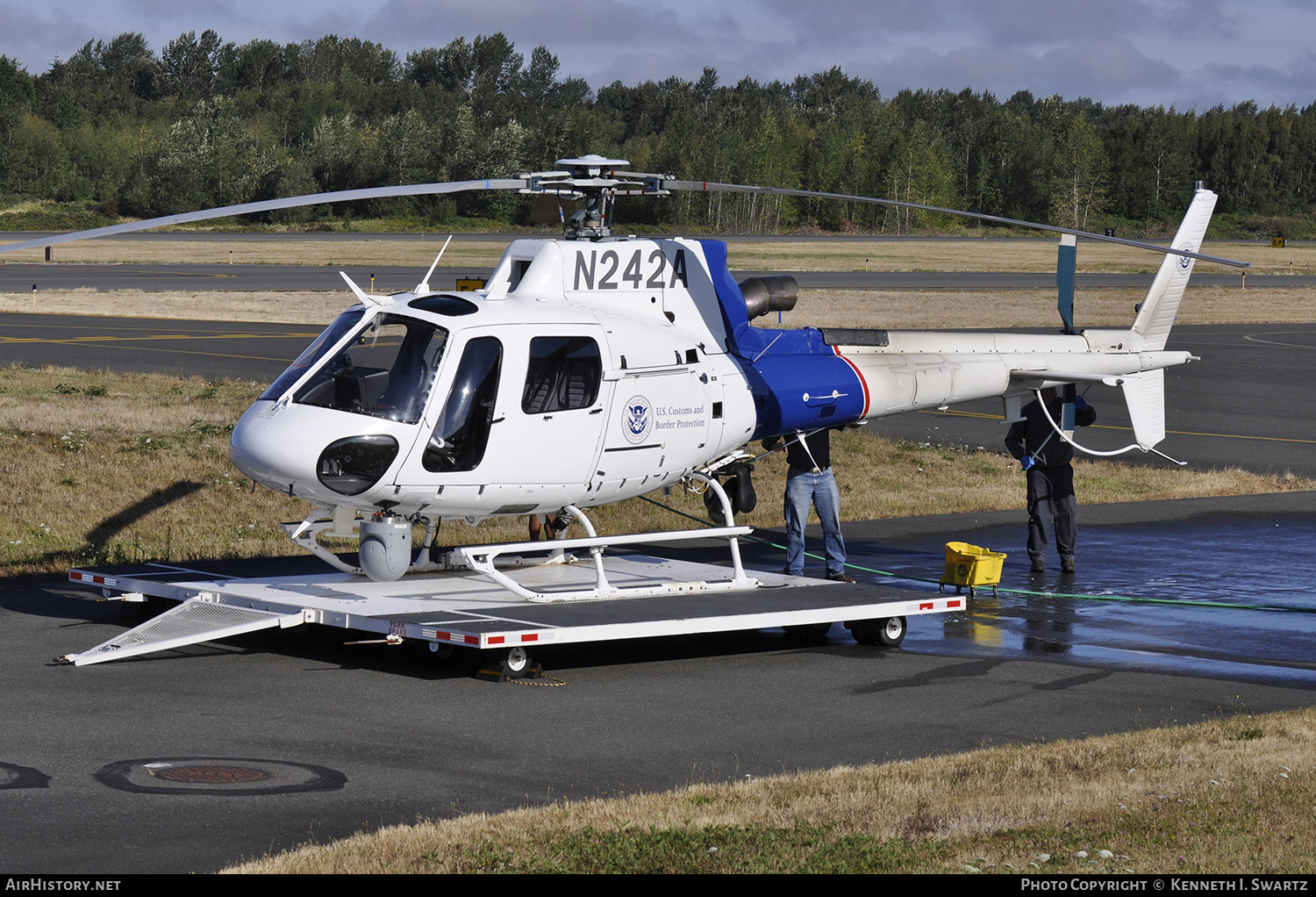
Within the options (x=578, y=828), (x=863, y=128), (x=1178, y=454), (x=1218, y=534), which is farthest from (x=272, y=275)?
(x=863, y=128)

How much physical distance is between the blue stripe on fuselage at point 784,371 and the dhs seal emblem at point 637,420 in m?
1.43

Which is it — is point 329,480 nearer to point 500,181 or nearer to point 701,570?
point 500,181

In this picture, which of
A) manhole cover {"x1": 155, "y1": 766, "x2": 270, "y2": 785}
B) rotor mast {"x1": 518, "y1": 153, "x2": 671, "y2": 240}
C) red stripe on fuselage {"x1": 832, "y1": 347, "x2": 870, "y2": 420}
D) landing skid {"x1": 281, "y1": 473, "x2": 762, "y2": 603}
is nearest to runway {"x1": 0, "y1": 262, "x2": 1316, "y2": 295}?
red stripe on fuselage {"x1": 832, "y1": 347, "x2": 870, "y2": 420}

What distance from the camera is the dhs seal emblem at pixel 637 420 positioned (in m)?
13.0

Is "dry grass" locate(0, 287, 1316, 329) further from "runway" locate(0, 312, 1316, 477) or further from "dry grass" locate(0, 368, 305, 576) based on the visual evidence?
"dry grass" locate(0, 368, 305, 576)

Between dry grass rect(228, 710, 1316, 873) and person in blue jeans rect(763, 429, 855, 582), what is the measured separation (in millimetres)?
6492

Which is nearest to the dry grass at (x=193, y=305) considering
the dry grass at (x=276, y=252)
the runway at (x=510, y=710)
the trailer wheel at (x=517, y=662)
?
the dry grass at (x=276, y=252)

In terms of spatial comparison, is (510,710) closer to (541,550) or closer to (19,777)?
(541,550)

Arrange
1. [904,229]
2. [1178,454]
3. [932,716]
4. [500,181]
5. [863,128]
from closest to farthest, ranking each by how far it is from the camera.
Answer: [932,716] → [500,181] → [1178,454] → [904,229] → [863,128]

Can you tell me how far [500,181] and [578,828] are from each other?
5.73 m

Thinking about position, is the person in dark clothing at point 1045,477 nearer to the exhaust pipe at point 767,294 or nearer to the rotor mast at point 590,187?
the exhaust pipe at point 767,294

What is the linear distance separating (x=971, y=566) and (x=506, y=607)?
5602mm

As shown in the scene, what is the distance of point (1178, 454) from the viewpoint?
2708 cm

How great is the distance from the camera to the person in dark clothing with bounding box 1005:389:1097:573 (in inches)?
678
